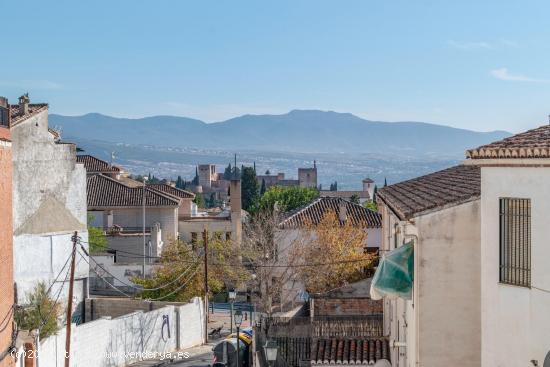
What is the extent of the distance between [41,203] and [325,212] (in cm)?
2306

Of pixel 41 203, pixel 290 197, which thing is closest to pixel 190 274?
pixel 41 203

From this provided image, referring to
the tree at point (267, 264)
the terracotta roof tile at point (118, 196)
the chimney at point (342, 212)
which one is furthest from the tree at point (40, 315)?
the terracotta roof tile at point (118, 196)

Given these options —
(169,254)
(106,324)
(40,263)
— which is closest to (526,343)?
(106,324)

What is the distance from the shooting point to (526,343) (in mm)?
13211

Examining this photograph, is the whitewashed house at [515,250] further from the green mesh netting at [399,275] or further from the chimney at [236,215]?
the chimney at [236,215]

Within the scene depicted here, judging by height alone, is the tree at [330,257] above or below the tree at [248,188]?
below

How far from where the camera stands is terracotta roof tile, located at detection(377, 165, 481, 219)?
52.2 feet

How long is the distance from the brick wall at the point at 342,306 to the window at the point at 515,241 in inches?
661

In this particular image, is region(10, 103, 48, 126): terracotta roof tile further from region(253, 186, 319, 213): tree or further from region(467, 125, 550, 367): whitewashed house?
region(253, 186, 319, 213): tree

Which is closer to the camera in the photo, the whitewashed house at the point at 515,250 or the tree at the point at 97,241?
the whitewashed house at the point at 515,250

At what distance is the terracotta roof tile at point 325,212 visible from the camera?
5825 centimetres

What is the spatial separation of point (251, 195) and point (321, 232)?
79201 millimetres

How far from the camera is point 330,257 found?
47.0 metres

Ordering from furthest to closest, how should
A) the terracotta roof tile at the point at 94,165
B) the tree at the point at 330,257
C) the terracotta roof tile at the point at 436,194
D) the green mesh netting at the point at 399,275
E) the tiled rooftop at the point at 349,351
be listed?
1. the terracotta roof tile at the point at 94,165
2. the tree at the point at 330,257
3. the tiled rooftop at the point at 349,351
4. the green mesh netting at the point at 399,275
5. the terracotta roof tile at the point at 436,194
